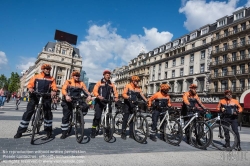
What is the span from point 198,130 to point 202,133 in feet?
0.57

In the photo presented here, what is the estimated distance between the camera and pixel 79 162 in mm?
3020

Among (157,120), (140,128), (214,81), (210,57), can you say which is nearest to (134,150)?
(140,128)

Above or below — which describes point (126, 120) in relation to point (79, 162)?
above

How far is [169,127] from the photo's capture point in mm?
5551

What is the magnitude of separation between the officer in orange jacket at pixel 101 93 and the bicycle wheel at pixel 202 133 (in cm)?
266

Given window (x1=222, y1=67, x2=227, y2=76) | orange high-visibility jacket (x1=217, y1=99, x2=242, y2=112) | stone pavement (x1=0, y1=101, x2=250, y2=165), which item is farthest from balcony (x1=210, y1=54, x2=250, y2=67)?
Answer: stone pavement (x1=0, y1=101, x2=250, y2=165)

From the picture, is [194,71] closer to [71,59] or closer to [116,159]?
[116,159]

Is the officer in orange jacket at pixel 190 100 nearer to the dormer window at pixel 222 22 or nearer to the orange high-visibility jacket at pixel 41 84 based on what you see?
the orange high-visibility jacket at pixel 41 84

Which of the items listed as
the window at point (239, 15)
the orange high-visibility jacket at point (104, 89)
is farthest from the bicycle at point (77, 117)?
the window at point (239, 15)

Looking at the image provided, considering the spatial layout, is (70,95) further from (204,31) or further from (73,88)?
(204,31)

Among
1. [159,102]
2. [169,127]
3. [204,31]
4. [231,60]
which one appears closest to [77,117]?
[159,102]

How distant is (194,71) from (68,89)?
36612mm

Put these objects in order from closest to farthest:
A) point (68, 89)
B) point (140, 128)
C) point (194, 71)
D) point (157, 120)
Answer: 1. point (68, 89)
2. point (140, 128)
3. point (157, 120)
4. point (194, 71)

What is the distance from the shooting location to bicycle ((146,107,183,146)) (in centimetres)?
532
